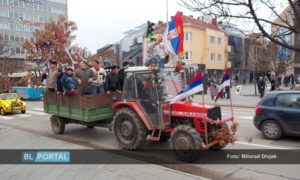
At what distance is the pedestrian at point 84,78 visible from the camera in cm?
891

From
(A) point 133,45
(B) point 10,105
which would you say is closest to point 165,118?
(B) point 10,105

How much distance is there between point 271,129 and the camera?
8641 millimetres

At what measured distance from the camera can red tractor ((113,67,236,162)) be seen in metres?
6.28

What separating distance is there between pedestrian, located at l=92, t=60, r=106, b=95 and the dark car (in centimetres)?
499

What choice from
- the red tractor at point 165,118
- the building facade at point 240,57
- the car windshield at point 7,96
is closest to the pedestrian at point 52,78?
the red tractor at point 165,118

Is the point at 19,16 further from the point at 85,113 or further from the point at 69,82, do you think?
the point at 85,113

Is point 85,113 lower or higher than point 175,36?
lower

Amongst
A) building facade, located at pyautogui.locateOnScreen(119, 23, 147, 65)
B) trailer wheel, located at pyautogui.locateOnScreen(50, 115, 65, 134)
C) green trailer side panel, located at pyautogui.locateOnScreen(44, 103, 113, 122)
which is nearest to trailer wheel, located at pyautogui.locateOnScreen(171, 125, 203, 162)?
green trailer side panel, located at pyautogui.locateOnScreen(44, 103, 113, 122)

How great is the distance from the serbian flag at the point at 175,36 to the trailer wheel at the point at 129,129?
1936 millimetres

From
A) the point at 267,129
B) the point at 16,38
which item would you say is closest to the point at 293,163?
the point at 267,129

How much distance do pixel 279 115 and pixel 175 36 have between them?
420cm

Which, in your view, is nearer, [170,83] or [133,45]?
[170,83]

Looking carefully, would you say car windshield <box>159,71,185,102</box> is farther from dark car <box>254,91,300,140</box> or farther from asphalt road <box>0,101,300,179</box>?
dark car <box>254,91,300,140</box>

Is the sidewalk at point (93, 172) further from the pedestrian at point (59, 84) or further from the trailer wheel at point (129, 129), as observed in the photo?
the pedestrian at point (59, 84)
